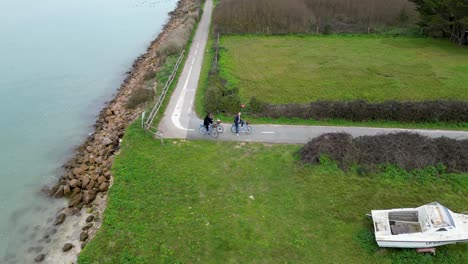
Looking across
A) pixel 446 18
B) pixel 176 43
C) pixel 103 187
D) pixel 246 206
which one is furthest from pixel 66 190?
pixel 446 18

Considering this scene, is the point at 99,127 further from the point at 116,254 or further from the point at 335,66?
the point at 335,66

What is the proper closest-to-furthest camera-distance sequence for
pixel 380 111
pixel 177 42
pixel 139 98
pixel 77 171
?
1. pixel 77 171
2. pixel 380 111
3. pixel 139 98
4. pixel 177 42

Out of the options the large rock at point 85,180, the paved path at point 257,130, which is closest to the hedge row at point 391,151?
the paved path at point 257,130

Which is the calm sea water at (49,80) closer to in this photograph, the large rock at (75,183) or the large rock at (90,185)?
the large rock at (75,183)

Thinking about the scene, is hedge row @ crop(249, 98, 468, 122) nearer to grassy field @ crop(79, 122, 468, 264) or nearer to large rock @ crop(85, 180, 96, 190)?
grassy field @ crop(79, 122, 468, 264)

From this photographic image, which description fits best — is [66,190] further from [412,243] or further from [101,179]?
[412,243]

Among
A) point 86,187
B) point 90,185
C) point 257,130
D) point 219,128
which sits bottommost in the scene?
point 86,187
